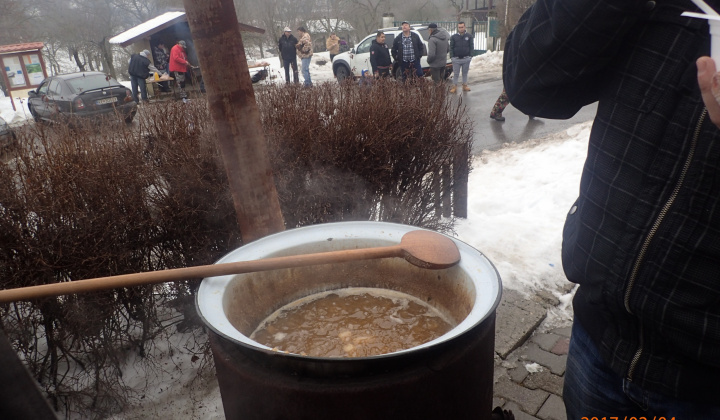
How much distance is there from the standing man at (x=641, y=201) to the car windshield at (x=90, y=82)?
1464cm

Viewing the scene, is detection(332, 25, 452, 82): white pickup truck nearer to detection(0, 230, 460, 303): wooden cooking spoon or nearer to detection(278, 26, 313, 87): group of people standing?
detection(278, 26, 313, 87): group of people standing

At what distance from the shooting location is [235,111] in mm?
2010

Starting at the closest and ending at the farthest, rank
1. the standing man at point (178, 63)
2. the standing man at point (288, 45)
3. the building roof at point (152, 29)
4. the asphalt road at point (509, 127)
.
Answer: the asphalt road at point (509, 127) → the standing man at point (178, 63) → the standing man at point (288, 45) → the building roof at point (152, 29)

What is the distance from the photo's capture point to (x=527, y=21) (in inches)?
55.7

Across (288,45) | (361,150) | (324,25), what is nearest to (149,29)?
(288,45)

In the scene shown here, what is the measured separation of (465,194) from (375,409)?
3.85 meters

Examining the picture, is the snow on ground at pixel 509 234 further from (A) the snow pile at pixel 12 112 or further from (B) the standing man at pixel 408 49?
(A) the snow pile at pixel 12 112

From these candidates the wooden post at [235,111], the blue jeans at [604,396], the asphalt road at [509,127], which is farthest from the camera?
the asphalt road at [509,127]

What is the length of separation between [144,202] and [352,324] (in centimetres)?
158

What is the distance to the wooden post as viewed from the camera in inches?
74.4

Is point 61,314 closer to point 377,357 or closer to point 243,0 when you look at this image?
Result: point 377,357

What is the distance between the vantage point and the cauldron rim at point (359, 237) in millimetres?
1251

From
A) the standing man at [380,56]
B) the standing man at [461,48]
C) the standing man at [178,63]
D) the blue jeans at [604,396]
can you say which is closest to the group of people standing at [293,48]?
the standing man at [178,63]

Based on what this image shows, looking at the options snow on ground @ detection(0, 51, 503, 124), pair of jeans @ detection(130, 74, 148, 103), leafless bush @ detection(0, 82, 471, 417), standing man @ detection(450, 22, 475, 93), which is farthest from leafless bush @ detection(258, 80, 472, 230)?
pair of jeans @ detection(130, 74, 148, 103)
